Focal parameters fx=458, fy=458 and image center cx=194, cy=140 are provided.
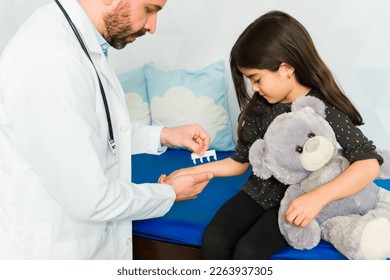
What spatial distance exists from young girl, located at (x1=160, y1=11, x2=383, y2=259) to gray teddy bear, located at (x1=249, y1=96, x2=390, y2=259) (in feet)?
0.19

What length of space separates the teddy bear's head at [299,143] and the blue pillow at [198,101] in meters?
0.88

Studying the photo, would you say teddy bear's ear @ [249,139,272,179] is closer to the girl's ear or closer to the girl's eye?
the girl's eye

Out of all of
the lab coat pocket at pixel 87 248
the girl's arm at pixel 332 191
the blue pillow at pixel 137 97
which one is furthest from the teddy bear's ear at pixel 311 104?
the blue pillow at pixel 137 97

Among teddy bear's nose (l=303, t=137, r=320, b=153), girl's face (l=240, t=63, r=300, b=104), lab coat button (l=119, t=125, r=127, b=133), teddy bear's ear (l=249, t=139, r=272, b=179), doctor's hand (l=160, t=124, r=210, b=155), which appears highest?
girl's face (l=240, t=63, r=300, b=104)

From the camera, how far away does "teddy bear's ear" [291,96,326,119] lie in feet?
4.76

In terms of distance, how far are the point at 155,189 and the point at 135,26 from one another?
49 centimetres

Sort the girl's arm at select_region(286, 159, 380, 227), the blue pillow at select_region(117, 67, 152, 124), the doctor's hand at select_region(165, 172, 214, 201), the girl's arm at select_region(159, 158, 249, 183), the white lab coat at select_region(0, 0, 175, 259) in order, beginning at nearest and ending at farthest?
1. the white lab coat at select_region(0, 0, 175, 259)
2. the girl's arm at select_region(286, 159, 380, 227)
3. the doctor's hand at select_region(165, 172, 214, 201)
4. the girl's arm at select_region(159, 158, 249, 183)
5. the blue pillow at select_region(117, 67, 152, 124)

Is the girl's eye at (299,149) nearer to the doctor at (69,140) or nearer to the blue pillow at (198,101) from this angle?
the doctor at (69,140)

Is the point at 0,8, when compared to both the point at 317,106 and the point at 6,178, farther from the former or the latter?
the point at 317,106

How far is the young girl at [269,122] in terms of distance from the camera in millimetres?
1350

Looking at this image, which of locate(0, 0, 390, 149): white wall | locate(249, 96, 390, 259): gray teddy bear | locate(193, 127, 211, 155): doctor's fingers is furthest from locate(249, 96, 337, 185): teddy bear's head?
locate(0, 0, 390, 149): white wall

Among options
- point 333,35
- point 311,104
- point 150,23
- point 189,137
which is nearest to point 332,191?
point 311,104

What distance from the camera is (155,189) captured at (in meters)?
1.34

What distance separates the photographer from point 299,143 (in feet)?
4.62
